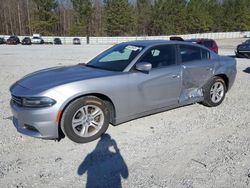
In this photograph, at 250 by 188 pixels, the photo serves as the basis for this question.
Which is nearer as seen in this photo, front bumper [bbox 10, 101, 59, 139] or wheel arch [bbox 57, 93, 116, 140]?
front bumper [bbox 10, 101, 59, 139]

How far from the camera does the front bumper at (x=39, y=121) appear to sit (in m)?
3.66

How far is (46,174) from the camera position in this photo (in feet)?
10.5

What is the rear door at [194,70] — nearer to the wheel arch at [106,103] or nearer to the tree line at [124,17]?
the wheel arch at [106,103]

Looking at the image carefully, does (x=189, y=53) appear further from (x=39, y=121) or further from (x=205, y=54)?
(x=39, y=121)

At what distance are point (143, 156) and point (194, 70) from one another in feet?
7.75

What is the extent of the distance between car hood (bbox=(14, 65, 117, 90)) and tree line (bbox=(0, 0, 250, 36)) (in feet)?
205

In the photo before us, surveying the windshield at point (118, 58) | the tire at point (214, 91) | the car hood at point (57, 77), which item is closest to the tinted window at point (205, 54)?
the tire at point (214, 91)

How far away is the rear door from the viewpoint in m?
5.09

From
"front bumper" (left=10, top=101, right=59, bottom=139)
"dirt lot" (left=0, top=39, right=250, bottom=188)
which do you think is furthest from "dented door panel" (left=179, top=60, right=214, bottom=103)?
"front bumper" (left=10, top=101, right=59, bottom=139)

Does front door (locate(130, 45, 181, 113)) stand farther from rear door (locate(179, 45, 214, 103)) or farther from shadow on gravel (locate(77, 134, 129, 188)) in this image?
shadow on gravel (locate(77, 134, 129, 188))

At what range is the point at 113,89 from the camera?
162 inches

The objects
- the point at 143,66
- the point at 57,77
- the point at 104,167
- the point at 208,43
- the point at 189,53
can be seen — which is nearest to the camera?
the point at 104,167

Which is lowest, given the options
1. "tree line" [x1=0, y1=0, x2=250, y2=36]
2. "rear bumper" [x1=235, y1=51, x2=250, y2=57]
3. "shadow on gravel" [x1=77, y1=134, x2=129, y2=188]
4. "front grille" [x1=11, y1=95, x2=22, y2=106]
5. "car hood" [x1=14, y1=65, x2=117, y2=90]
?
"shadow on gravel" [x1=77, y1=134, x2=129, y2=188]

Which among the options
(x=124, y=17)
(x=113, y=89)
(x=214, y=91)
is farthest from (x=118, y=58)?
(x=124, y=17)
